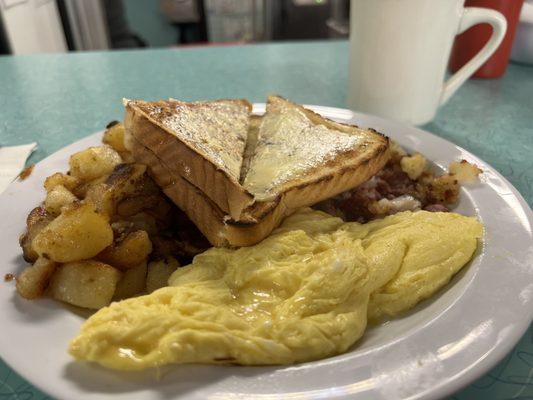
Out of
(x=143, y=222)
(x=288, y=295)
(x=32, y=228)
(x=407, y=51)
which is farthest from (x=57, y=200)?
(x=407, y=51)

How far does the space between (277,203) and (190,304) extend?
37cm

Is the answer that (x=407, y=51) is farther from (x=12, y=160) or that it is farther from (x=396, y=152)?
(x=12, y=160)

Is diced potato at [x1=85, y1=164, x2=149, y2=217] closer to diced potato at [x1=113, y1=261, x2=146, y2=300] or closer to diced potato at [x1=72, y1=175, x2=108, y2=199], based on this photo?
diced potato at [x1=72, y1=175, x2=108, y2=199]

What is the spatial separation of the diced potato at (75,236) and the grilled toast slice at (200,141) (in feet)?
0.94

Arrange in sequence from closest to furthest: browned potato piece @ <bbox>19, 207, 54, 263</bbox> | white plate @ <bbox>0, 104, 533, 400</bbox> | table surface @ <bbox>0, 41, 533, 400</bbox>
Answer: white plate @ <bbox>0, 104, 533, 400</bbox>
browned potato piece @ <bbox>19, 207, 54, 263</bbox>
table surface @ <bbox>0, 41, 533, 400</bbox>

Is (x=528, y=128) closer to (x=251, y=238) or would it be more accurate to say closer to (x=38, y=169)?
(x=251, y=238)

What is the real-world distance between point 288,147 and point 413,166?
0.41m

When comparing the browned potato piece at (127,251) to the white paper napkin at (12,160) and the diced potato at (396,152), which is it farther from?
the diced potato at (396,152)

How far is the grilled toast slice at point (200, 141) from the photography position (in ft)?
3.99

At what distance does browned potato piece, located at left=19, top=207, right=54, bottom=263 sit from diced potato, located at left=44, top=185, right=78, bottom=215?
0.02 metres

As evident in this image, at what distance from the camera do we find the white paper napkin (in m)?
1.70

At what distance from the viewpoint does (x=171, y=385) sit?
0.81m

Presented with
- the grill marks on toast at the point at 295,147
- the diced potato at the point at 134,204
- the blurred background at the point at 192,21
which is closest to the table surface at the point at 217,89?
the grill marks on toast at the point at 295,147

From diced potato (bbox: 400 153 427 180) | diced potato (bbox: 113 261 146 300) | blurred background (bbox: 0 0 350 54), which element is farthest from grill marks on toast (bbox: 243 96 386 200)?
blurred background (bbox: 0 0 350 54)
